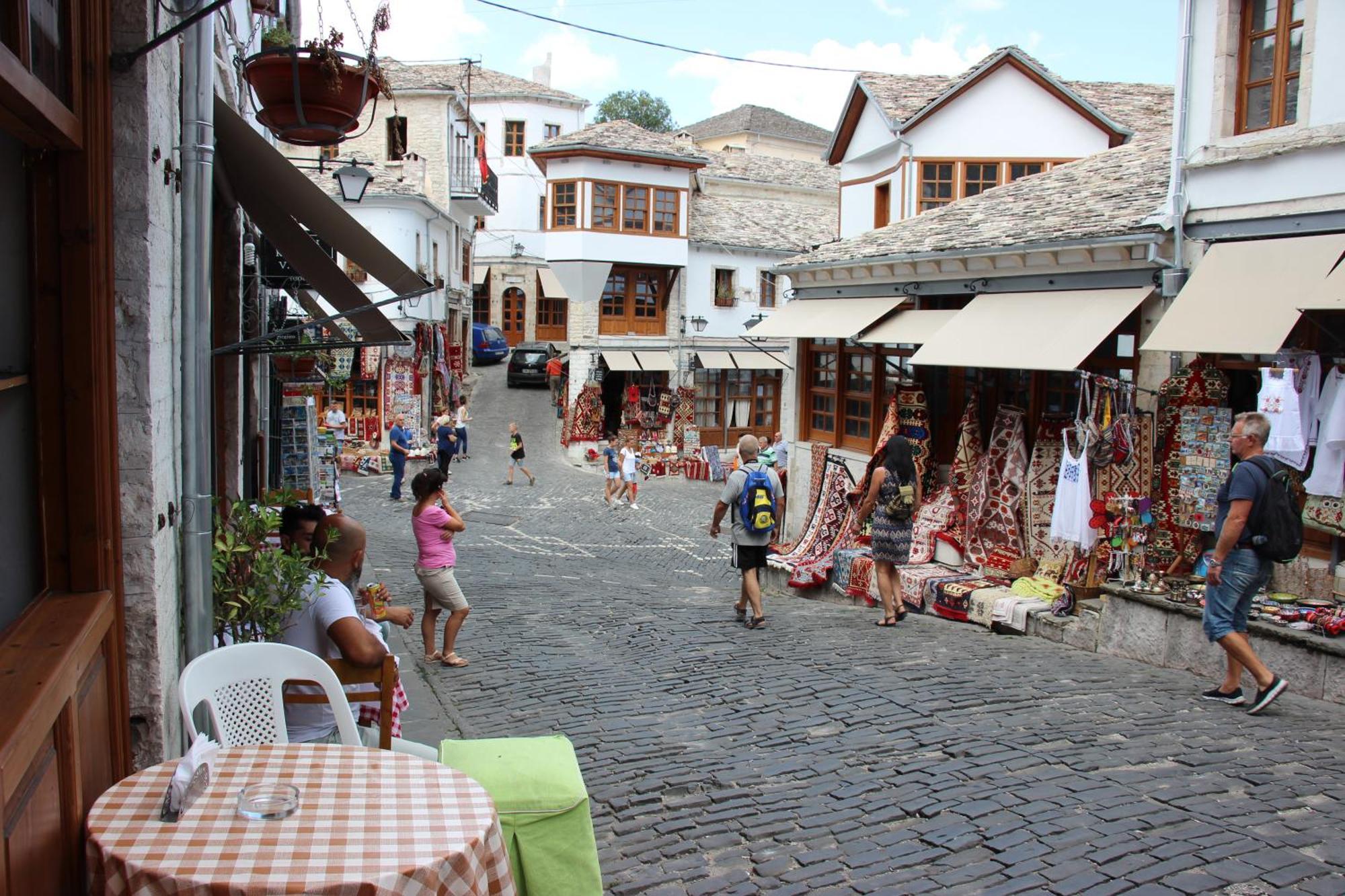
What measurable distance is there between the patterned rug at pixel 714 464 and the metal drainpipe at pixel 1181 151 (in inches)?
707

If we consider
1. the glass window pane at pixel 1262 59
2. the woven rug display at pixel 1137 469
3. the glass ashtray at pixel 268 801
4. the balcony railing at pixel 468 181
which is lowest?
the glass ashtray at pixel 268 801

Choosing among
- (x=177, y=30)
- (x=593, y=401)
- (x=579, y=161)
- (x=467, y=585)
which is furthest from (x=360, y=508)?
(x=177, y=30)

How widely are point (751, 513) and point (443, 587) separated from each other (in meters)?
2.79

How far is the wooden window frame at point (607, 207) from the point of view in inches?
1147

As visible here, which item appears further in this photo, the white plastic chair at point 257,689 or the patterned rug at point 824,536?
the patterned rug at point 824,536

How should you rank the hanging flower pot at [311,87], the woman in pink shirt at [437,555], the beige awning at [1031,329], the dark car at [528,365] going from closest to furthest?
the hanging flower pot at [311,87] < the woman in pink shirt at [437,555] < the beige awning at [1031,329] < the dark car at [528,365]

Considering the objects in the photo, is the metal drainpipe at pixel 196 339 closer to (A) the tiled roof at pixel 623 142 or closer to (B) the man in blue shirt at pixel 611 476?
(B) the man in blue shirt at pixel 611 476

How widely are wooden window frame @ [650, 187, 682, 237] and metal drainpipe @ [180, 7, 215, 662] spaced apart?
25883 mm

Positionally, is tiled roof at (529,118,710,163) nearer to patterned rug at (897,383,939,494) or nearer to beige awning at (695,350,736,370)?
beige awning at (695,350,736,370)

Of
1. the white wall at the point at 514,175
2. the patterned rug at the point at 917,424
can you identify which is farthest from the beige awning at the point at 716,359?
the patterned rug at the point at 917,424

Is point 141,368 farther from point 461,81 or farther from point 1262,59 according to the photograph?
point 461,81

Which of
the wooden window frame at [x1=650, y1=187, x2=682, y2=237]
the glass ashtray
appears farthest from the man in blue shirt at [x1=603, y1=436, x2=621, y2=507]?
the glass ashtray

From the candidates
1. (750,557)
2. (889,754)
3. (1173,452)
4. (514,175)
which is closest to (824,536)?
(750,557)

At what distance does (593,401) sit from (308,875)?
26990mm
